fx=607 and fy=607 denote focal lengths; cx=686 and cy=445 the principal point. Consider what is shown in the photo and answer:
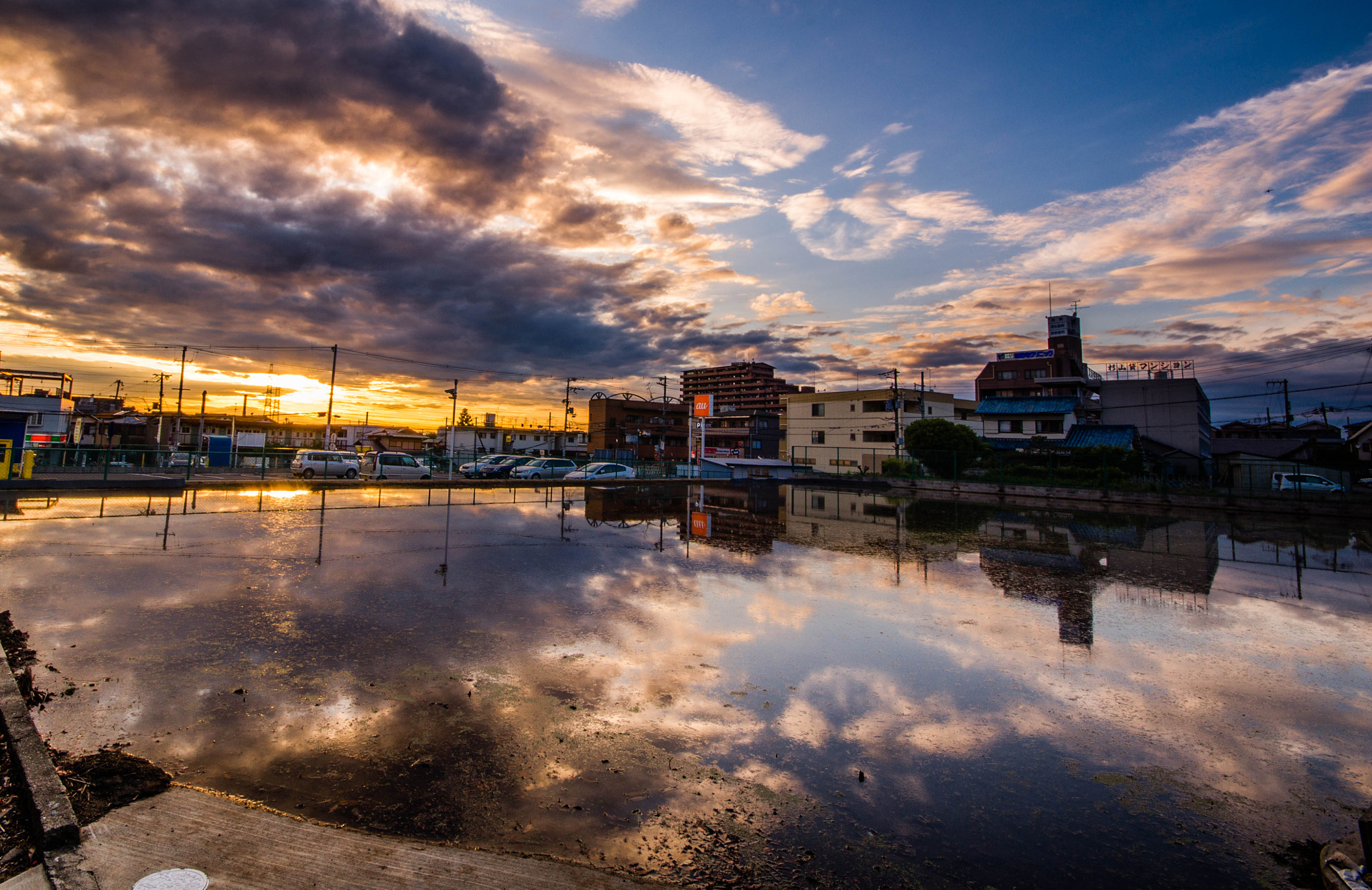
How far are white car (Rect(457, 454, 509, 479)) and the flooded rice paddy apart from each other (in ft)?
96.0

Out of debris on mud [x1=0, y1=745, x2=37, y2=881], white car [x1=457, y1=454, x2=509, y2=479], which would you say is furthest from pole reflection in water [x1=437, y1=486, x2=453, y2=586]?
white car [x1=457, y1=454, x2=509, y2=479]

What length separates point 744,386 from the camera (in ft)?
542

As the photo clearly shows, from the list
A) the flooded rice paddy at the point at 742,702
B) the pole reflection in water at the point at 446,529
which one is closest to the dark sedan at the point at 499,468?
the pole reflection in water at the point at 446,529

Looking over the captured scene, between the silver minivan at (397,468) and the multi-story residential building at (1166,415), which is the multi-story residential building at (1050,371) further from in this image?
the silver minivan at (397,468)

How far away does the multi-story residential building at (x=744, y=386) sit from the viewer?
160 meters

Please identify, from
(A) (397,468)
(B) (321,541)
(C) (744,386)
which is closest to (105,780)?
(B) (321,541)

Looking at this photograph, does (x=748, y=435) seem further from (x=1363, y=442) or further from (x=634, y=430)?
(x=1363, y=442)

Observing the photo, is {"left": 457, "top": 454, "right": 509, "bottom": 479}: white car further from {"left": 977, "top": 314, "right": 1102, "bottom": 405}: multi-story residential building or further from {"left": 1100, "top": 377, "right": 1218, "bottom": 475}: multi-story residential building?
{"left": 977, "top": 314, "right": 1102, "bottom": 405}: multi-story residential building

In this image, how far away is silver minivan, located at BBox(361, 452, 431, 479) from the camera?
3544 centimetres

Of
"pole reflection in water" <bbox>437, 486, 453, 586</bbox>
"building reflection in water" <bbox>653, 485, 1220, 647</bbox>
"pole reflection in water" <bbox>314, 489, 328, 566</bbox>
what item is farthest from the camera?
"pole reflection in water" <bbox>314, 489, 328, 566</bbox>

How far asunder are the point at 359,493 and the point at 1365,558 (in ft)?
108

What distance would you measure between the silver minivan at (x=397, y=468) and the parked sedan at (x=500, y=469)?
435 centimetres

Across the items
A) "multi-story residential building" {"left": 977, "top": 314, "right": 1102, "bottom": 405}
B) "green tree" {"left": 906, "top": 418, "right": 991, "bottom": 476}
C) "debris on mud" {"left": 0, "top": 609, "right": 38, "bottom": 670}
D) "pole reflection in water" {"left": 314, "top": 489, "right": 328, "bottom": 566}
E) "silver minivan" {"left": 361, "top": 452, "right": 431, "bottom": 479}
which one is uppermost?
"multi-story residential building" {"left": 977, "top": 314, "right": 1102, "bottom": 405}

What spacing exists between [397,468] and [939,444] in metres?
36.6
